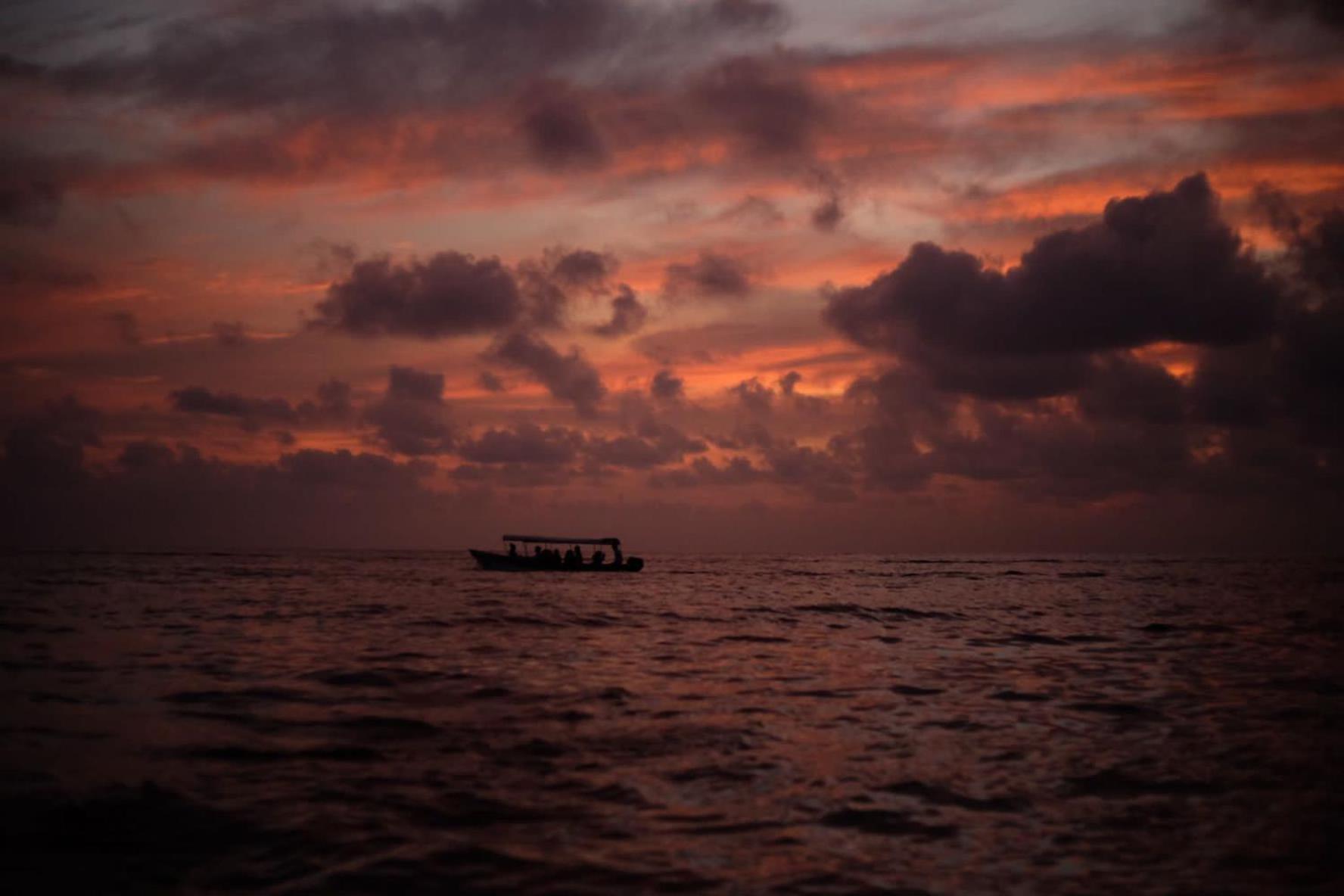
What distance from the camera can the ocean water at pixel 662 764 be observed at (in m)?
9.43

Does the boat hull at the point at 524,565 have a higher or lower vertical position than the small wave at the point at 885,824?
lower

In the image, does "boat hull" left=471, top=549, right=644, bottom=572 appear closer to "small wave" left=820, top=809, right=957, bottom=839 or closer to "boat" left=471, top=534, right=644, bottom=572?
"boat" left=471, top=534, right=644, bottom=572

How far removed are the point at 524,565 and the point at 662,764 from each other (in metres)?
83.0

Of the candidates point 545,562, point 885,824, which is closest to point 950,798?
point 885,824

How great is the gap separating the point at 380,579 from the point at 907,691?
78.4m

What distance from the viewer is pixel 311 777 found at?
496 inches

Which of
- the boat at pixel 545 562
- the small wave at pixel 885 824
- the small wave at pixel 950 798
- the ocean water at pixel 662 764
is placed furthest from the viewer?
the boat at pixel 545 562

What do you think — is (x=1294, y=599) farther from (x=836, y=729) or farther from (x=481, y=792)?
(x=481, y=792)

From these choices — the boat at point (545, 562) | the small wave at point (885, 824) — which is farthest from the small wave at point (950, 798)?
the boat at point (545, 562)

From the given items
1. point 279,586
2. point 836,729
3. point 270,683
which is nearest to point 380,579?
point 279,586

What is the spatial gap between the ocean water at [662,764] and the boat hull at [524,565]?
63114 mm

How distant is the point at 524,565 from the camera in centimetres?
9500

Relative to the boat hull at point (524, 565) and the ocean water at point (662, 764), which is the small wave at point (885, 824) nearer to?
the ocean water at point (662, 764)

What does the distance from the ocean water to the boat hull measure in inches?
2485
